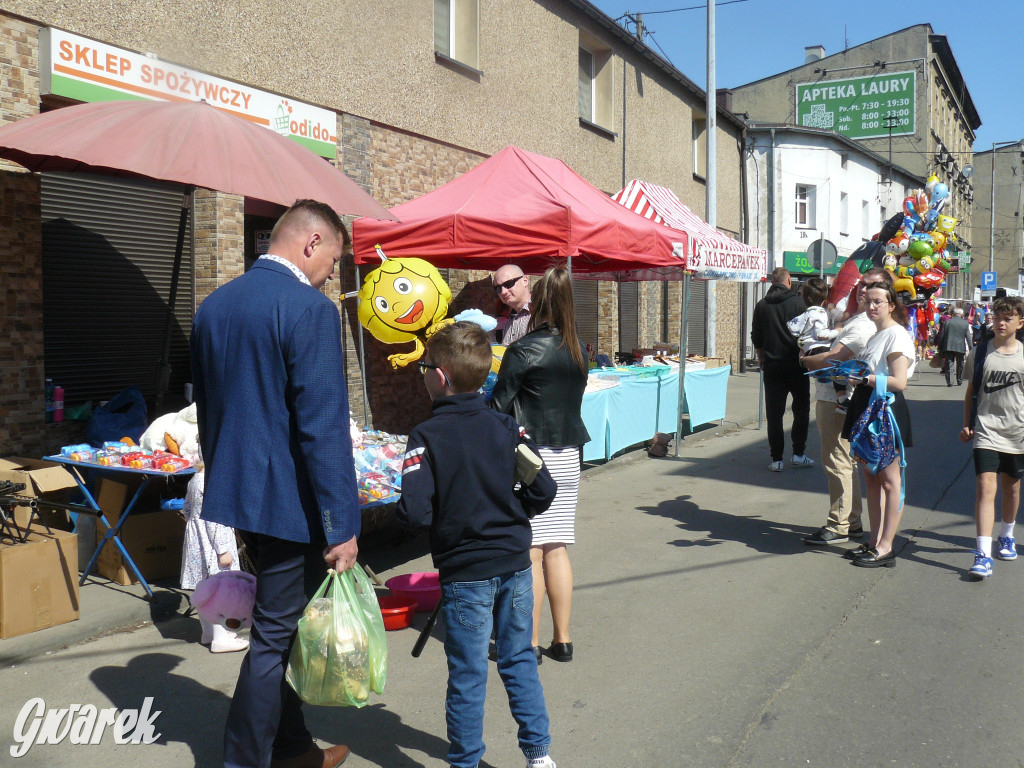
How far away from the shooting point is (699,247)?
10156 mm

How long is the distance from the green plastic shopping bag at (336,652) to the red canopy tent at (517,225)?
5.77 m

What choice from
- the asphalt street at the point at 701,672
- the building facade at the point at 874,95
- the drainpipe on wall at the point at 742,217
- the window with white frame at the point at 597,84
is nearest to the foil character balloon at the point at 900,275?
the window with white frame at the point at 597,84

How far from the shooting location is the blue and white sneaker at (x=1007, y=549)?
6074mm

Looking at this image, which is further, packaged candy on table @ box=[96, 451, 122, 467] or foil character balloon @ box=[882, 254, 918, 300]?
foil character balloon @ box=[882, 254, 918, 300]

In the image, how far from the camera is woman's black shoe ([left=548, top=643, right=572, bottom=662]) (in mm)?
4344

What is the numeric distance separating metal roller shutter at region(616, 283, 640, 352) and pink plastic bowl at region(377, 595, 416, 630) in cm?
1254

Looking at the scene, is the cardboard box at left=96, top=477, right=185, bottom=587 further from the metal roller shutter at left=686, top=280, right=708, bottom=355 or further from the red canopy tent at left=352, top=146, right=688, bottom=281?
the metal roller shutter at left=686, top=280, right=708, bottom=355

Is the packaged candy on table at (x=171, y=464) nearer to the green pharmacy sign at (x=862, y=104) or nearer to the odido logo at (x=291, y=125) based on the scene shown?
the odido logo at (x=291, y=125)

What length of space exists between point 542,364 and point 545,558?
924 mm

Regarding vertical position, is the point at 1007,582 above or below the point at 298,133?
below

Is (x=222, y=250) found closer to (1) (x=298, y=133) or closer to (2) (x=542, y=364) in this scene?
(1) (x=298, y=133)

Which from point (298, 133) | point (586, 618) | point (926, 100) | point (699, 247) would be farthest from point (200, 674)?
point (926, 100)

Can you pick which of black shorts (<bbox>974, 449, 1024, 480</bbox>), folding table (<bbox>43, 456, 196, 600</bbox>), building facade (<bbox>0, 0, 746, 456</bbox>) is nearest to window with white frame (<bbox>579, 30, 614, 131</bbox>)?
building facade (<bbox>0, 0, 746, 456</bbox>)

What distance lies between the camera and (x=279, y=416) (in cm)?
284
